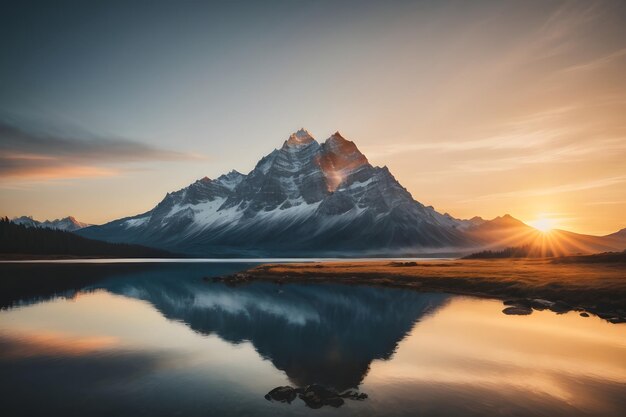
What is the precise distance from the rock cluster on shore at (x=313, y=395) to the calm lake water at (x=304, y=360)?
0.50 metres

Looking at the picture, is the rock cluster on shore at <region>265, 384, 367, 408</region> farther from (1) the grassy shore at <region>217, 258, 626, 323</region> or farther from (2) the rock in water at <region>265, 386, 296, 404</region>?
(1) the grassy shore at <region>217, 258, 626, 323</region>

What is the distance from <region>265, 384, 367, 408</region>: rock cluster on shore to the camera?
22688mm

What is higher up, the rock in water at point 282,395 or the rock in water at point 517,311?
the rock in water at point 517,311

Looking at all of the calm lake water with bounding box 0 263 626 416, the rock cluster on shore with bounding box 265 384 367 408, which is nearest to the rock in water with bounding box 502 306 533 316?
the calm lake water with bounding box 0 263 626 416

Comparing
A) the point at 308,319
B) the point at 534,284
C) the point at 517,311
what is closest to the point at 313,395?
the point at 308,319

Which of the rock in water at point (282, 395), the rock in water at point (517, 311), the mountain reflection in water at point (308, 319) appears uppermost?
the rock in water at point (517, 311)

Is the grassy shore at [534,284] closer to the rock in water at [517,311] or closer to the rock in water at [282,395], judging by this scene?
the rock in water at [517,311]

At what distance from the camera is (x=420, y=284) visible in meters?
91.7

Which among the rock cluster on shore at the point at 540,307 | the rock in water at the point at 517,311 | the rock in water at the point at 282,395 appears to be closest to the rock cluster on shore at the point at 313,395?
the rock in water at the point at 282,395

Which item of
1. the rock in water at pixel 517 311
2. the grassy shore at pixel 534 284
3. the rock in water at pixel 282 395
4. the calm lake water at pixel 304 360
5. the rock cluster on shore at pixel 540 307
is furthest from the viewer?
the grassy shore at pixel 534 284

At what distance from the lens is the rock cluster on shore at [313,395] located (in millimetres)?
22688

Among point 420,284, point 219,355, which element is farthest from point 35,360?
point 420,284

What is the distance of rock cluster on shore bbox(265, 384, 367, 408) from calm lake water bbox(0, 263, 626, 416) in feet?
1.65

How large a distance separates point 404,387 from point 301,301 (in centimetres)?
4549
